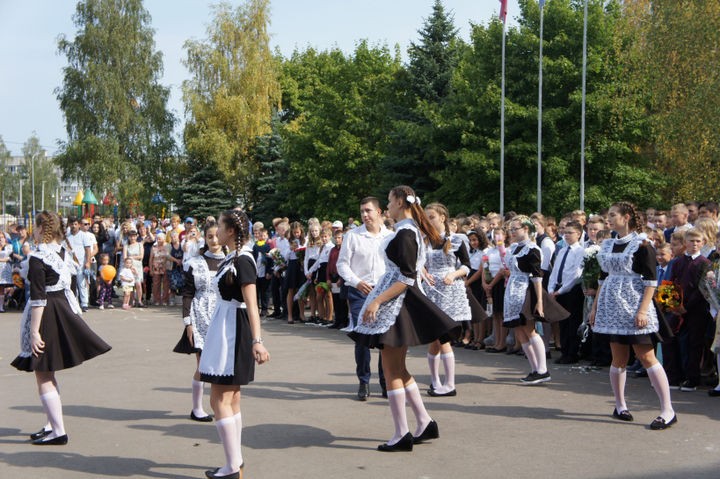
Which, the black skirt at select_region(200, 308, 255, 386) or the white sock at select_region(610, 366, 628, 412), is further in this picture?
the white sock at select_region(610, 366, 628, 412)

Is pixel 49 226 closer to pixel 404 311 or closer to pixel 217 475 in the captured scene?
pixel 217 475

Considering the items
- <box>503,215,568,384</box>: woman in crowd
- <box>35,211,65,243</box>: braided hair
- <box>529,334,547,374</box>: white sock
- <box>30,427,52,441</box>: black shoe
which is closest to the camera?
<box>30,427,52,441</box>: black shoe

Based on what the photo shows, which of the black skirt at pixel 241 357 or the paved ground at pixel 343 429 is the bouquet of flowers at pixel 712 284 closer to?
the paved ground at pixel 343 429

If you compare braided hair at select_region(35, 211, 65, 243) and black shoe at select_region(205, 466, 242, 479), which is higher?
braided hair at select_region(35, 211, 65, 243)

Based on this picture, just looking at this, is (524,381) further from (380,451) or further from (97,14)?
(97,14)

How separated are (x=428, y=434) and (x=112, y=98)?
1880 inches

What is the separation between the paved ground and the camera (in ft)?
21.4

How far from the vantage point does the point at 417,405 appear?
7172 mm

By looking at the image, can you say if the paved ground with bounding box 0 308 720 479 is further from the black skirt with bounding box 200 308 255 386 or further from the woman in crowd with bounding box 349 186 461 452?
the black skirt with bounding box 200 308 255 386

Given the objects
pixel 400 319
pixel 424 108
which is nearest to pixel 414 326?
pixel 400 319

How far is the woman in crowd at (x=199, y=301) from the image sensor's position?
8.11 meters

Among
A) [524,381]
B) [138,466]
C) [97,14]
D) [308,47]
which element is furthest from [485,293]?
[308,47]

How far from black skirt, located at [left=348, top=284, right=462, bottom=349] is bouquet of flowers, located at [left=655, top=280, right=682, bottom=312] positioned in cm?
377

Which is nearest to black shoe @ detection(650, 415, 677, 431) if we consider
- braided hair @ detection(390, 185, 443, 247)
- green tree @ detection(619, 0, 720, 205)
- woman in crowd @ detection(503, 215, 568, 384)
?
woman in crowd @ detection(503, 215, 568, 384)
